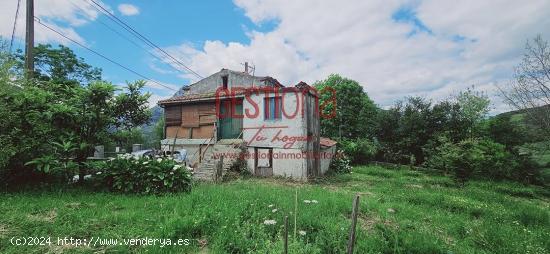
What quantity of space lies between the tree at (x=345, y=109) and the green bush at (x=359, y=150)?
4.73 metres

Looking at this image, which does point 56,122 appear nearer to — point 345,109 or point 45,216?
→ point 45,216

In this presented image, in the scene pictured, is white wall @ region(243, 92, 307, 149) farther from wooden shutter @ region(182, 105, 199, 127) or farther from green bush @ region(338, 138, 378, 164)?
green bush @ region(338, 138, 378, 164)

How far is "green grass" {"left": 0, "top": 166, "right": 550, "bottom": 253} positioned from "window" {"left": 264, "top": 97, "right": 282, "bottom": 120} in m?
7.57

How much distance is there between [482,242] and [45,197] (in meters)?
10.2

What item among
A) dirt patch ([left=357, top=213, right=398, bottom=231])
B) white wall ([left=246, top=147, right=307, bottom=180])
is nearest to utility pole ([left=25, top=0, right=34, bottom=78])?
white wall ([left=246, top=147, right=307, bottom=180])

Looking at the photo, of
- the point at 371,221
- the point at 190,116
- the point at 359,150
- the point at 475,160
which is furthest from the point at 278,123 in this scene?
the point at 359,150

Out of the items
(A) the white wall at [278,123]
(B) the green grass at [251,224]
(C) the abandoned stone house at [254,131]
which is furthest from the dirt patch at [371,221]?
(A) the white wall at [278,123]

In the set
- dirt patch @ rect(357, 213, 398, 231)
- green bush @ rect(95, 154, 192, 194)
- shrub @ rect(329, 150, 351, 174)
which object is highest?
green bush @ rect(95, 154, 192, 194)

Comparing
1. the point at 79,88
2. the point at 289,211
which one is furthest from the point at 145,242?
the point at 79,88

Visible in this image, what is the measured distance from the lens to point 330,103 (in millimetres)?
30609

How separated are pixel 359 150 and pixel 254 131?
11.9 m

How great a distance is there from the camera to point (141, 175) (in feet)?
26.1

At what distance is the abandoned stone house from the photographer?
14.5 meters

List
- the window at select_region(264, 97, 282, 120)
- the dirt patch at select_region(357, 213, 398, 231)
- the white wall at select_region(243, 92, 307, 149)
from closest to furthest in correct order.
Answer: the dirt patch at select_region(357, 213, 398, 231) < the white wall at select_region(243, 92, 307, 149) < the window at select_region(264, 97, 282, 120)
